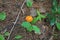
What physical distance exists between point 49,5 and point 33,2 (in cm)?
23

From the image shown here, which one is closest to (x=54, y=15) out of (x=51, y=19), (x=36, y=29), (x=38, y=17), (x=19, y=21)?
(x=51, y=19)

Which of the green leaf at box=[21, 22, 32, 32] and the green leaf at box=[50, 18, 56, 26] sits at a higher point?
the green leaf at box=[21, 22, 32, 32]

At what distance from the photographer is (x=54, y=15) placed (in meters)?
2.49

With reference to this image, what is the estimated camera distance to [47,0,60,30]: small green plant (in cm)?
243

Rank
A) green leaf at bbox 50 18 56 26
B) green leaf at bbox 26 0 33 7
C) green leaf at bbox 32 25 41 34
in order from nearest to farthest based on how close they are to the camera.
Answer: green leaf at bbox 32 25 41 34, green leaf at bbox 50 18 56 26, green leaf at bbox 26 0 33 7

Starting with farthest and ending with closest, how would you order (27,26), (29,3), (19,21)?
1. (29,3)
2. (19,21)
3. (27,26)

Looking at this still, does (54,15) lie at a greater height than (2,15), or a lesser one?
lesser

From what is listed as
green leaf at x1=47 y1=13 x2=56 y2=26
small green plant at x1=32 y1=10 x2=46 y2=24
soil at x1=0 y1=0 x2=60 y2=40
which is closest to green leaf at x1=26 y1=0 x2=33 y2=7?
soil at x1=0 y1=0 x2=60 y2=40

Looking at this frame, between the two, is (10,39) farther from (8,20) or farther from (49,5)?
(49,5)

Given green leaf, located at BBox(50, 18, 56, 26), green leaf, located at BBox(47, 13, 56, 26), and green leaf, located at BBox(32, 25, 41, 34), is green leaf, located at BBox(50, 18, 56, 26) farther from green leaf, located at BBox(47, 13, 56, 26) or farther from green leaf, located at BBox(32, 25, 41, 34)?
A: green leaf, located at BBox(32, 25, 41, 34)

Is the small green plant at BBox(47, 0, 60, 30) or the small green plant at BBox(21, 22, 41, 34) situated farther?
the small green plant at BBox(47, 0, 60, 30)

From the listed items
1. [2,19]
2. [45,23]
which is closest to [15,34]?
[2,19]

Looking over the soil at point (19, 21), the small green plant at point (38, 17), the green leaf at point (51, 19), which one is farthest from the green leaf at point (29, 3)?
the green leaf at point (51, 19)

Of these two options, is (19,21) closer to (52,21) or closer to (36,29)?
(36,29)
